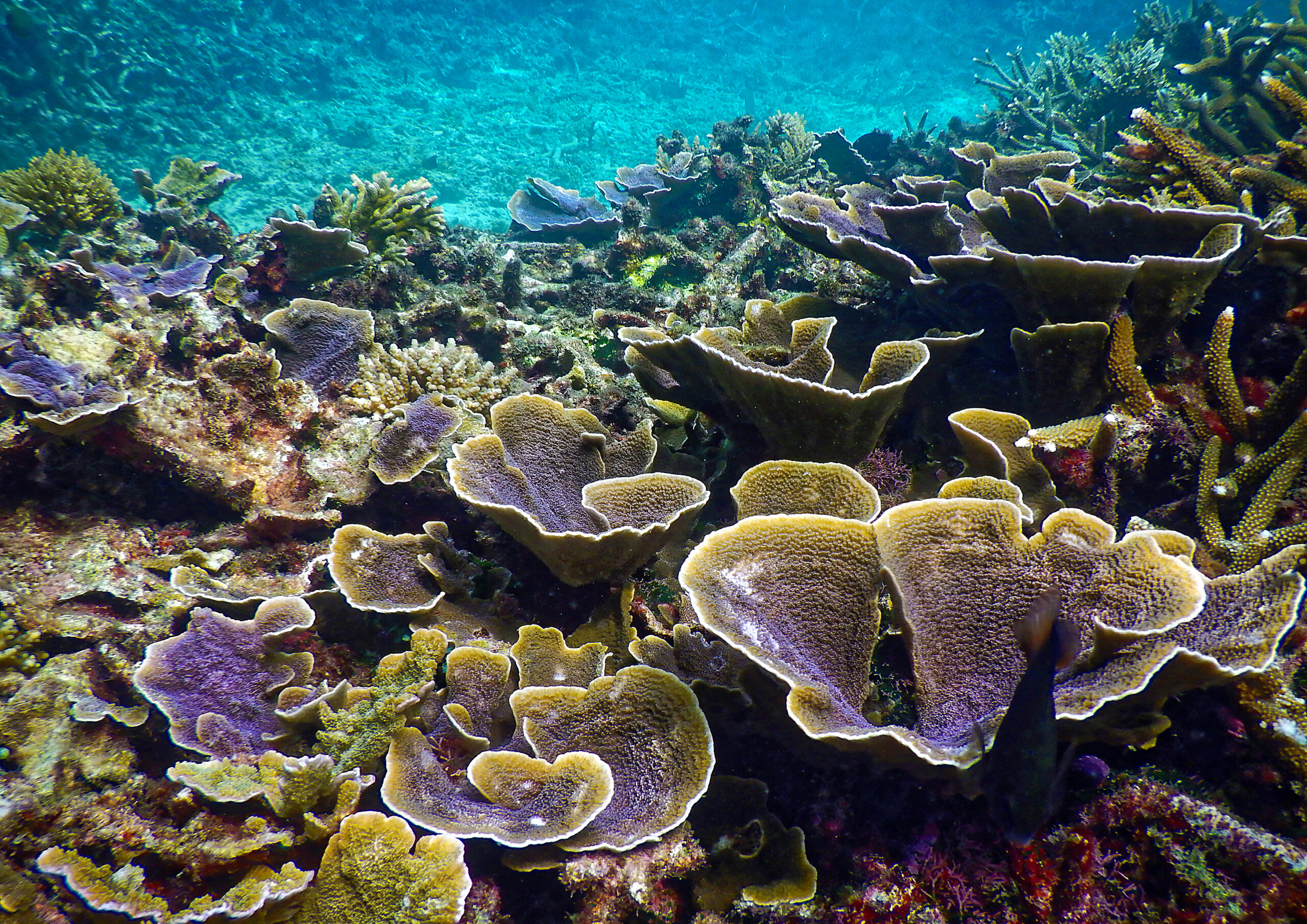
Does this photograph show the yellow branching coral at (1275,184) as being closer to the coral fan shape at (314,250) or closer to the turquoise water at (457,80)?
the coral fan shape at (314,250)

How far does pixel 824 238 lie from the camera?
329cm

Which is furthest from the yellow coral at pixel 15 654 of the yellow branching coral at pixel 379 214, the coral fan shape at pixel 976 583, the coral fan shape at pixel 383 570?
the yellow branching coral at pixel 379 214

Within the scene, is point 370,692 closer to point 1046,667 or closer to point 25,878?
point 25,878

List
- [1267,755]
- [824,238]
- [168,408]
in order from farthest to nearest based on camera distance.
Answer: [824,238] → [168,408] → [1267,755]

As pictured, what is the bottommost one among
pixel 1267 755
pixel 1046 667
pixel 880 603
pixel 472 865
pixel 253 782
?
pixel 472 865

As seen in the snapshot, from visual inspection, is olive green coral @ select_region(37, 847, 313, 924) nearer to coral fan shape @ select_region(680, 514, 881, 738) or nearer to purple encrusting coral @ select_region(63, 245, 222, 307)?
coral fan shape @ select_region(680, 514, 881, 738)

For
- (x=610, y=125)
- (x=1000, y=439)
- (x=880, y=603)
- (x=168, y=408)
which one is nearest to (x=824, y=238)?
(x=1000, y=439)

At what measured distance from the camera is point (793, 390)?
85.5 inches

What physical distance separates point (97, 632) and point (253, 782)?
4.49 ft

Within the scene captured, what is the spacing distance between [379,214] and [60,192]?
11.5ft

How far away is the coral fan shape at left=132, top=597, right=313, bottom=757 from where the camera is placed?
209 centimetres

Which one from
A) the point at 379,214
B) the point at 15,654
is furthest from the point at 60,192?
the point at 15,654

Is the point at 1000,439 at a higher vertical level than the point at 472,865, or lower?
higher

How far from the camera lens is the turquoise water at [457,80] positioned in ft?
52.4
